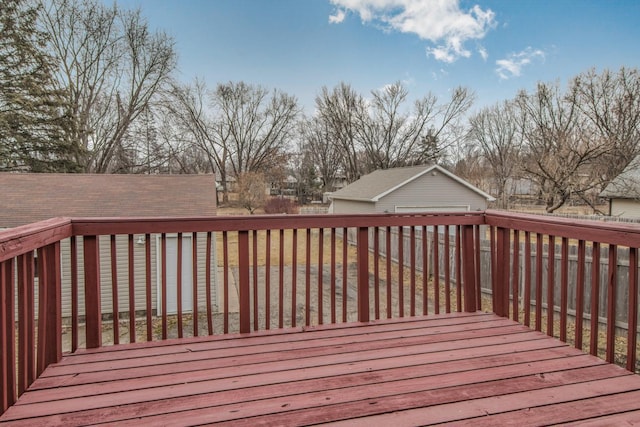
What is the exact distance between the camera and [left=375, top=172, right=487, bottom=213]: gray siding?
13.0m

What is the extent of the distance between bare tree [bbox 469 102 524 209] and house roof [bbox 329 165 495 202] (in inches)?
572

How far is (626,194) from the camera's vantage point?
12016 mm

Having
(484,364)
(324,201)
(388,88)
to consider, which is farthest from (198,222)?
(324,201)

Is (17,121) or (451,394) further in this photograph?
(17,121)

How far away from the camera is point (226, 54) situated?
723 inches

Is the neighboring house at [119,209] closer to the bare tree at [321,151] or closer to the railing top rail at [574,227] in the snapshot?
the railing top rail at [574,227]

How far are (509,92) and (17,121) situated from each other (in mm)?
25307

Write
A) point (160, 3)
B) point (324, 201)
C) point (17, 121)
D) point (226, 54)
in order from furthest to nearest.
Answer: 1. point (324, 201)
2. point (226, 54)
3. point (160, 3)
4. point (17, 121)

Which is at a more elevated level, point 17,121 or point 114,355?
point 17,121

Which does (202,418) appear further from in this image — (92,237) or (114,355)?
(92,237)

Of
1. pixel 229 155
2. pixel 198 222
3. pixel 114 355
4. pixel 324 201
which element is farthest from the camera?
pixel 324 201

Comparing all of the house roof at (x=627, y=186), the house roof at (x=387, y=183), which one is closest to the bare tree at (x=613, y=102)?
the house roof at (x=627, y=186)

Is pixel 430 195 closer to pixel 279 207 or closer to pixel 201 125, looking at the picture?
pixel 279 207

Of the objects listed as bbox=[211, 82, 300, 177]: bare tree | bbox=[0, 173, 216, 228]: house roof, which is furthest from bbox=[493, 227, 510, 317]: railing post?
bbox=[211, 82, 300, 177]: bare tree
